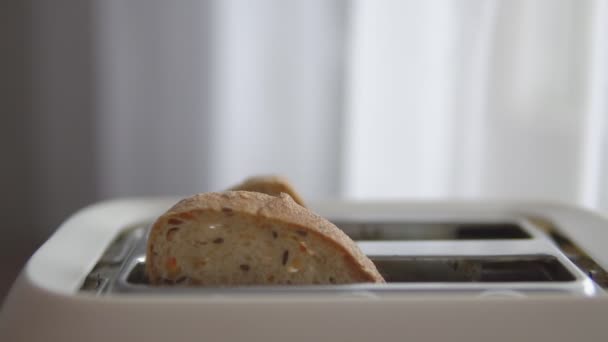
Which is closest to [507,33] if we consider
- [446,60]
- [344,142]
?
[446,60]

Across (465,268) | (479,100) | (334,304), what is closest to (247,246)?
(334,304)

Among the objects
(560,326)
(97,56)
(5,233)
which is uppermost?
(97,56)

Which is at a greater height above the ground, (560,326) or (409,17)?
(409,17)

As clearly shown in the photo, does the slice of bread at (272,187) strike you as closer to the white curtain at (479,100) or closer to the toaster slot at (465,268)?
the toaster slot at (465,268)

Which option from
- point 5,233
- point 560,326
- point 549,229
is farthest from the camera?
point 5,233

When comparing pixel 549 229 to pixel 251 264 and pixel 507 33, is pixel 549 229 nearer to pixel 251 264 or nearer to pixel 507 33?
pixel 251 264

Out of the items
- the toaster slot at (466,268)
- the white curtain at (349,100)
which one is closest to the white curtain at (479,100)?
the white curtain at (349,100)
